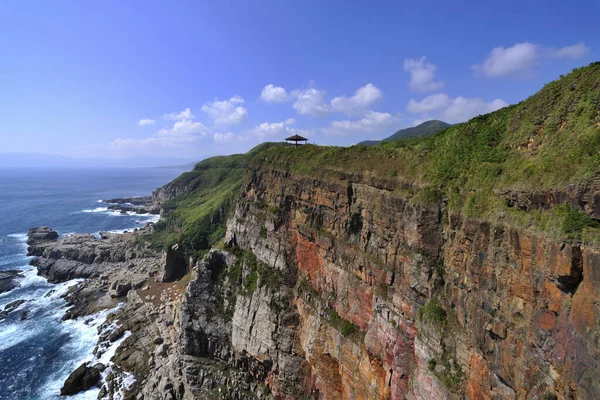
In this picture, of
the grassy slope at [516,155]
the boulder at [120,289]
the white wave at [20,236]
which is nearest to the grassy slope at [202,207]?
the boulder at [120,289]

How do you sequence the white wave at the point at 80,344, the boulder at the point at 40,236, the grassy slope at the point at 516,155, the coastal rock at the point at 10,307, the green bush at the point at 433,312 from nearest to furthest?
the grassy slope at the point at 516,155 < the green bush at the point at 433,312 < the white wave at the point at 80,344 < the coastal rock at the point at 10,307 < the boulder at the point at 40,236

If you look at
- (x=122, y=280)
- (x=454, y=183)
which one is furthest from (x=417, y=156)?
(x=122, y=280)

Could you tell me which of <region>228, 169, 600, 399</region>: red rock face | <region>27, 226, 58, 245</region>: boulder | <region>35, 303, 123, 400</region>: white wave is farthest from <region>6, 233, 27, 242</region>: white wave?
<region>228, 169, 600, 399</region>: red rock face

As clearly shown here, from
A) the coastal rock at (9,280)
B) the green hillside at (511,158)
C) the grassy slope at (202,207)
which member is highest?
the green hillside at (511,158)

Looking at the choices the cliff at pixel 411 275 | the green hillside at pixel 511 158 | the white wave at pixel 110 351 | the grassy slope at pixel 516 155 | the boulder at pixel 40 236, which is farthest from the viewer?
the boulder at pixel 40 236

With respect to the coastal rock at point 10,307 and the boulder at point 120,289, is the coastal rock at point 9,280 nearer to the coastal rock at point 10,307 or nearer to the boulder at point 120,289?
the coastal rock at point 10,307

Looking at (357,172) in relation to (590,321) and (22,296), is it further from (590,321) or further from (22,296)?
(22,296)

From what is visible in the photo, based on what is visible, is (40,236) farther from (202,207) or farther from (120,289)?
(120,289)

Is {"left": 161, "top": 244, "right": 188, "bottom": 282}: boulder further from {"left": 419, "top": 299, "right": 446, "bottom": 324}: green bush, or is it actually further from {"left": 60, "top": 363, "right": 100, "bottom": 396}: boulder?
{"left": 419, "top": 299, "right": 446, "bottom": 324}: green bush
